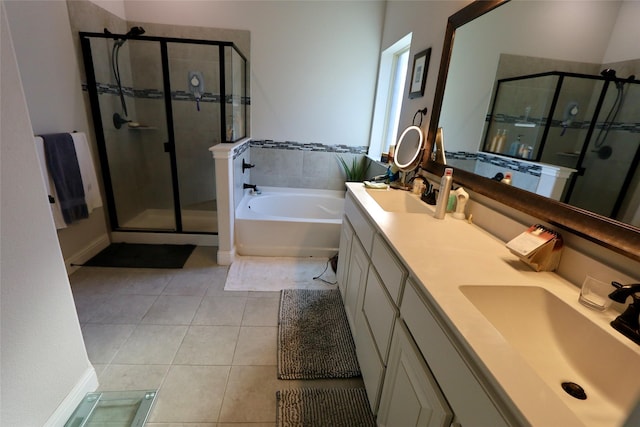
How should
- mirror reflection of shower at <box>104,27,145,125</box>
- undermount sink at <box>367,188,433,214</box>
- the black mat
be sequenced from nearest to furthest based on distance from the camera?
undermount sink at <box>367,188,433,214</box>, the black mat, mirror reflection of shower at <box>104,27,145,125</box>

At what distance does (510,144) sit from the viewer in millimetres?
1258

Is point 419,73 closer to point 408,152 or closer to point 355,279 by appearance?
point 408,152

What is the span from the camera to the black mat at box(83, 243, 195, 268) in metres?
2.49

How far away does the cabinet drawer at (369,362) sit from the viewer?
4.00ft

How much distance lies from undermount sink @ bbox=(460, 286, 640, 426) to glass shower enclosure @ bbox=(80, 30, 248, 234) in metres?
2.40

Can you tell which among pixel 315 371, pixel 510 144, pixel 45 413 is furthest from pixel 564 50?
pixel 45 413

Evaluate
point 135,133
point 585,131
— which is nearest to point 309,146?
point 135,133

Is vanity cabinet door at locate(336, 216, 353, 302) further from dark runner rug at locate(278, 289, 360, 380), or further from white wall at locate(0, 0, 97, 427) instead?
white wall at locate(0, 0, 97, 427)

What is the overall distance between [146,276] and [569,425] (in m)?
2.60

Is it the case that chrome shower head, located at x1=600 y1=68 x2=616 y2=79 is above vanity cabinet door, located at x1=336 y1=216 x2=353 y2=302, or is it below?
above

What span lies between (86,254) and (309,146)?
2341 mm

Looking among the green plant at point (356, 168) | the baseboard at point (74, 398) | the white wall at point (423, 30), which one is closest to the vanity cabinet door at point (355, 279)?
the white wall at point (423, 30)

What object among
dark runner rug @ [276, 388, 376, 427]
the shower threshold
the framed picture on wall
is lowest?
the shower threshold

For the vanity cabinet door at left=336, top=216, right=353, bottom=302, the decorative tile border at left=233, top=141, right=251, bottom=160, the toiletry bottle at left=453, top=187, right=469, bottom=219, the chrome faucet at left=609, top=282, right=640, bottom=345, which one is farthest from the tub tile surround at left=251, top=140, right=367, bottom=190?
the chrome faucet at left=609, top=282, right=640, bottom=345
